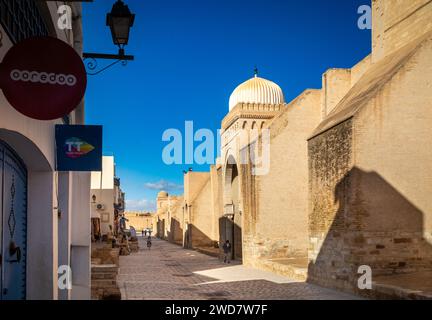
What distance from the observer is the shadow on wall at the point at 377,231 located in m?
13.9

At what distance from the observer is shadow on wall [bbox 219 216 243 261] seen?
29.9m

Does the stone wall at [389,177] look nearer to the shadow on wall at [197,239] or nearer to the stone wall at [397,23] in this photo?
the stone wall at [397,23]

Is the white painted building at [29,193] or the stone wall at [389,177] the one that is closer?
the white painted building at [29,193]

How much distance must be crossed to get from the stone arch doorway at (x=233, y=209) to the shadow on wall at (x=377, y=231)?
15.7 metres

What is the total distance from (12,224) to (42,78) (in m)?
2.45

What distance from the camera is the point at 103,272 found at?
43.7 feet

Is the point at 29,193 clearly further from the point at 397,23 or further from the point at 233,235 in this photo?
the point at 233,235

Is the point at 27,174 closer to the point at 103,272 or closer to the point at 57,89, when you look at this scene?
the point at 57,89

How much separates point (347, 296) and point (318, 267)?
2.61 m

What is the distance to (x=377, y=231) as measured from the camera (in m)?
14.0

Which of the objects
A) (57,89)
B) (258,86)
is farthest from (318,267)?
(258,86)

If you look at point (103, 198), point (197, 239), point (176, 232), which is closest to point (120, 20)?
point (103, 198)

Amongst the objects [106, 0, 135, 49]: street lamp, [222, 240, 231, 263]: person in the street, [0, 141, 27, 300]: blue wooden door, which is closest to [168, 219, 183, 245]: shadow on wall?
[222, 240, 231, 263]: person in the street

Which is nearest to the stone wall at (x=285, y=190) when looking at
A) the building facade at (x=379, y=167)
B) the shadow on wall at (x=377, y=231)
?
the building facade at (x=379, y=167)
